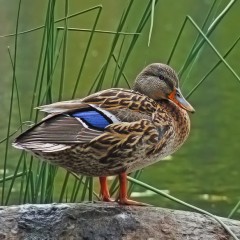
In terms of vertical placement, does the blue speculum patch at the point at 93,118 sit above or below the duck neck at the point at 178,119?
above

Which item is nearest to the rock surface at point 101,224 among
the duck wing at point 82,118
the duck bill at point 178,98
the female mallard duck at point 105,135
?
the female mallard duck at point 105,135

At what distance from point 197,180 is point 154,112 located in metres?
5.74

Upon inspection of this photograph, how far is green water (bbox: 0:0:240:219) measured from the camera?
8773 millimetres

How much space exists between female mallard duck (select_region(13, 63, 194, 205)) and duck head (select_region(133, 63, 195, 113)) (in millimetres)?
93

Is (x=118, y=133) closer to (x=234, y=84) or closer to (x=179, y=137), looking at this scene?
(x=179, y=137)

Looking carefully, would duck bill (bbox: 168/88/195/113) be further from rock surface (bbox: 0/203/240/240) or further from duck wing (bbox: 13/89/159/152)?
rock surface (bbox: 0/203/240/240)

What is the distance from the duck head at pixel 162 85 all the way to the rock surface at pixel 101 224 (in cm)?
56

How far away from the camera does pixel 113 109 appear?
146 inches

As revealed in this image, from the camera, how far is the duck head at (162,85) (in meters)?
3.97

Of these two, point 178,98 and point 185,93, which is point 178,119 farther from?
point 185,93

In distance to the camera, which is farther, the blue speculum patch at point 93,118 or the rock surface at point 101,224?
the blue speculum patch at point 93,118

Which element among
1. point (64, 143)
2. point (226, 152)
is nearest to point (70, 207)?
point (64, 143)

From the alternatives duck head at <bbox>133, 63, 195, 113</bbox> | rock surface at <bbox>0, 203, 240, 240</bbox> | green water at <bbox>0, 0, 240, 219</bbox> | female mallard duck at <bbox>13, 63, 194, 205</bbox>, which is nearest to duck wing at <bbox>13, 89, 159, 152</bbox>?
female mallard duck at <bbox>13, 63, 194, 205</bbox>

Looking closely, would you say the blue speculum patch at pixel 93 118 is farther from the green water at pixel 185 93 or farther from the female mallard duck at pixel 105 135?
the green water at pixel 185 93
